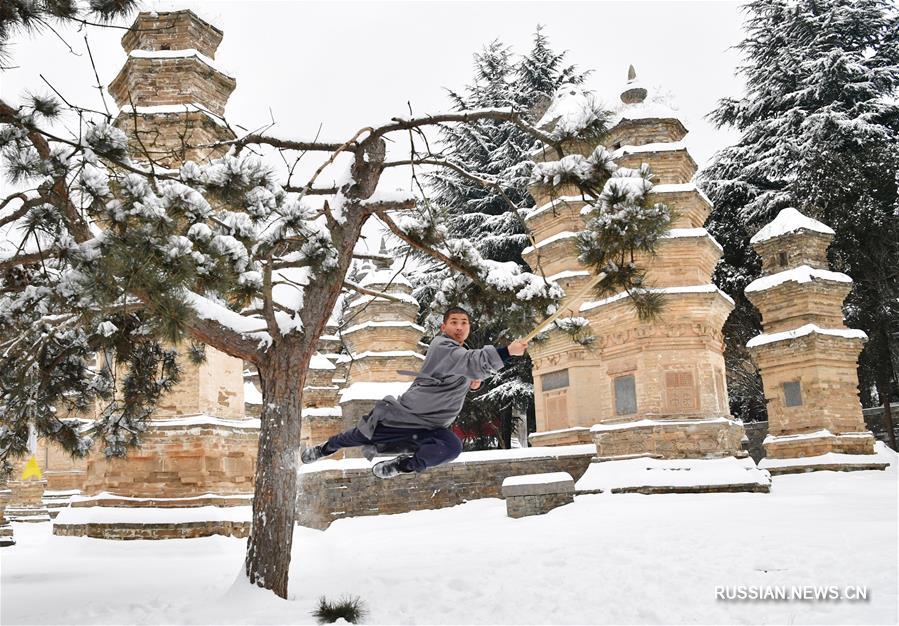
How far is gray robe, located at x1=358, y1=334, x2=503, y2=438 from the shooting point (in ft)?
19.8

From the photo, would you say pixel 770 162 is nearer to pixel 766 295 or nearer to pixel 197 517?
pixel 766 295

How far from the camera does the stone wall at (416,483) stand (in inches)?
653

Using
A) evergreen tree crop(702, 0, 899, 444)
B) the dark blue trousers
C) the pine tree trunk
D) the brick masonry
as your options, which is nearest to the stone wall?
the brick masonry

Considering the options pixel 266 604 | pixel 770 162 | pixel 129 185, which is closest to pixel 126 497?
pixel 266 604

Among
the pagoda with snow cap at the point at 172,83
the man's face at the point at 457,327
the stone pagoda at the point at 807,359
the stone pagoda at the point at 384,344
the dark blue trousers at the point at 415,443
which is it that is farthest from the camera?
the stone pagoda at the point at 384,344

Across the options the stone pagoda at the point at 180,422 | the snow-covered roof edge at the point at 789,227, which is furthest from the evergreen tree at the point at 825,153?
the stone pagoda at the point at 180,422

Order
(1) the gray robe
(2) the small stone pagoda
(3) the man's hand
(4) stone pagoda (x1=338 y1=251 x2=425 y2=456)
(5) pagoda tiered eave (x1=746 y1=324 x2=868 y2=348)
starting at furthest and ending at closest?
1. (4) stone pagoda (x1=338 y1=251 x2=425 y2=456)
2. (5) pagoda tiered eave (x1=746 y1=324 x2=868 y2=348)
3. (2) the small stone pagoda
4. (1) the gray robe
5. (3) the man's hand

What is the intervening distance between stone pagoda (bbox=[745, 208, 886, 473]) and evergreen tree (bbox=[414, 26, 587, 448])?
28.4ft

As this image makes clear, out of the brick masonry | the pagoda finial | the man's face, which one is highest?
the pagoda finial

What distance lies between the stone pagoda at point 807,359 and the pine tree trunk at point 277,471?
14176mm

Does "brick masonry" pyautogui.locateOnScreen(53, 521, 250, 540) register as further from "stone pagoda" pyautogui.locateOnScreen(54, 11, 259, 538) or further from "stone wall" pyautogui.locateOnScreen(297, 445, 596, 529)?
"stone wall" pyautogui.locateOnScreen(297, 445, 596, 529)

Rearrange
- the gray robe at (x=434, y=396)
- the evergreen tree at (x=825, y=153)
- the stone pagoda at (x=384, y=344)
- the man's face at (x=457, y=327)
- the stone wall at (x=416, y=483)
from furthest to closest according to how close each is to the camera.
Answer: the evergreen tree at (x=825, y=153) < the stone pagoda at (x=384, y=344) < the stone wall at (x=416, y=483) < the man's face at (x=457, y=327) < the gray robe at (x=434, y=396)

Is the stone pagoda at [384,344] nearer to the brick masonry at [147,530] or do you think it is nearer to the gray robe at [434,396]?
the brick masonry at [147,530]

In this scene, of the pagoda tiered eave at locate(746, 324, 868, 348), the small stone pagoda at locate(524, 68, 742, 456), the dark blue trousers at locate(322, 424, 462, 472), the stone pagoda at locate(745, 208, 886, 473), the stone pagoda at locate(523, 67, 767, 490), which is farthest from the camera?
the pagoda tiered eave at locate(746, 324, 868, 348)
